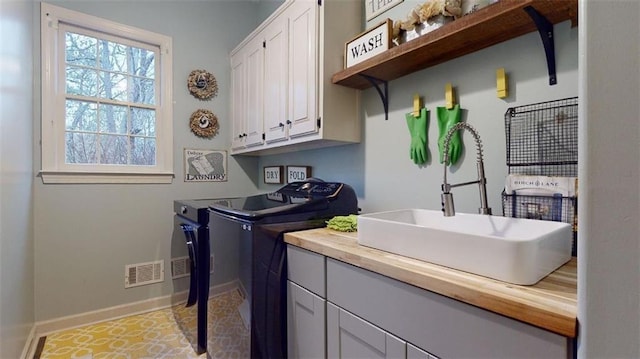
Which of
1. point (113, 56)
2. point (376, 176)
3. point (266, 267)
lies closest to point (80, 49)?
point (113, 56)

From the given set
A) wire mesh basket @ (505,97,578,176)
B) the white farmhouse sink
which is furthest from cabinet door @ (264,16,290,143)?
wire mesh basket @ (505,97,578,176)

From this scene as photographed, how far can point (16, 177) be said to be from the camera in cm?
160

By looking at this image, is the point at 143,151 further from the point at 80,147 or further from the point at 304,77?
the point at 304,77

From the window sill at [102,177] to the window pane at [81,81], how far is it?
62 cm

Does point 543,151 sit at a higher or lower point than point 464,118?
lower

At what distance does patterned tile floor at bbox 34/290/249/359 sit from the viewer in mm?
1502

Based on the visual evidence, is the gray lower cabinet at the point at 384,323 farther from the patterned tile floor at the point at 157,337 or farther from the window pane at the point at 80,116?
the window pane at the point at 80,116

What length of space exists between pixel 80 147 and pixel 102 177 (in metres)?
0.27

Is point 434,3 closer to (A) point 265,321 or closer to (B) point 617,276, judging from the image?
(B) point 617,276

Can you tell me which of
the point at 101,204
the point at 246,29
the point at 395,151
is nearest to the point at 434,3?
the point at 395,151

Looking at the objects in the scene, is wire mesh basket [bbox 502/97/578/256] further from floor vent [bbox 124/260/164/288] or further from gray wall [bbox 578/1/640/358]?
floor vent [bbox 124/260/164/288]

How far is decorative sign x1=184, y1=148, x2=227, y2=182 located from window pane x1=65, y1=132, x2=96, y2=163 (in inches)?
26.2

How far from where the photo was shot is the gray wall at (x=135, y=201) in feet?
7.09

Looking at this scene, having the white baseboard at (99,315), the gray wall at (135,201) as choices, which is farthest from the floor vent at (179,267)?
the white baseboard at (99,315)
